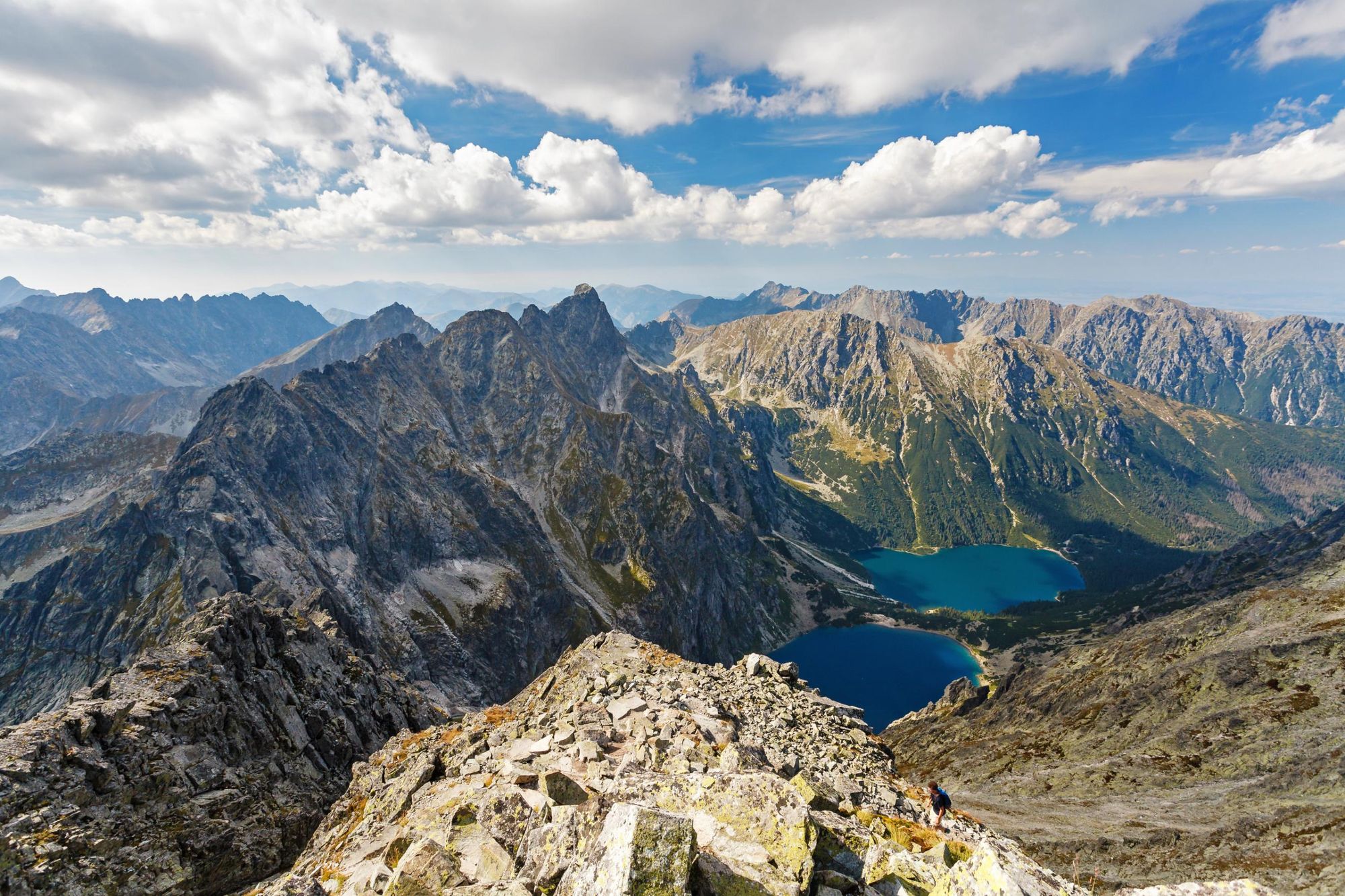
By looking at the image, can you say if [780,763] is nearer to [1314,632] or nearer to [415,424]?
[1314,632]

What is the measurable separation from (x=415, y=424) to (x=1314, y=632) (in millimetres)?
222334

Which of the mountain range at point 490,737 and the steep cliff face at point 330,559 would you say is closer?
the mountain range at point 490,737

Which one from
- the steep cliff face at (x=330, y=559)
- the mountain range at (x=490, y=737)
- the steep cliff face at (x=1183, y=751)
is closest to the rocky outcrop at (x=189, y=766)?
the mountain range at (x=490, y=737)

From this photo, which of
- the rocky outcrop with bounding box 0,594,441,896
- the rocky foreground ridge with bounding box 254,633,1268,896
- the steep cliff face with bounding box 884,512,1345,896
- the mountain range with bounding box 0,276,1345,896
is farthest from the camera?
the steep cliff face with bounding box 884,512,1345,896

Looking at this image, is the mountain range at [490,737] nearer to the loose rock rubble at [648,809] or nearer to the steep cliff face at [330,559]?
the loose rock rubble at [648,809]

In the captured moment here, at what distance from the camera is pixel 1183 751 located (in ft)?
243

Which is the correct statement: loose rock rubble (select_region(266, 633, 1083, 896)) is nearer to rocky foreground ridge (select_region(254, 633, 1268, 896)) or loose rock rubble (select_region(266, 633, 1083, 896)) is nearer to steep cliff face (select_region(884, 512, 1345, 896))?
rocky foreground ridge (select_region(254, 633, 1268, 896))

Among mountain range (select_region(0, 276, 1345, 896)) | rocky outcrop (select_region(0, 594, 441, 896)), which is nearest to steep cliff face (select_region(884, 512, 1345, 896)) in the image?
mountain range (select_region(0, 276, 1345, 896))

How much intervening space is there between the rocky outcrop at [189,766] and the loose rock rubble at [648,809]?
5400mm

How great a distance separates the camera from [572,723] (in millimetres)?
35094

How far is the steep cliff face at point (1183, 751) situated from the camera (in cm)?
5222

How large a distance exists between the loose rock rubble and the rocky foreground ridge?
0.08 metres

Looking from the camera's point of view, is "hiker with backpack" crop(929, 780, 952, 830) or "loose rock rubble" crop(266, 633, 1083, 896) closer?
A: "loose rock rubble" crop(266, 633, 1083, 896)

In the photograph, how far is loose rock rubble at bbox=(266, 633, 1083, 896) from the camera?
1486cm
